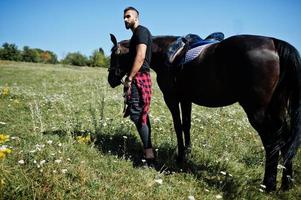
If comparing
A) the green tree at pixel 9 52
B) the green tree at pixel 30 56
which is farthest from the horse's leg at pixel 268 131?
the green tree at pixel 30 56

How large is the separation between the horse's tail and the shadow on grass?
1.10 meters

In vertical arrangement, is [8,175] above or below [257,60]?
below

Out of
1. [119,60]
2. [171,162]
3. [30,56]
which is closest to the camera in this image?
[171,162]

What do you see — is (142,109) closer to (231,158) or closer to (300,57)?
(231,158)

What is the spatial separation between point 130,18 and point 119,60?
1079 mm

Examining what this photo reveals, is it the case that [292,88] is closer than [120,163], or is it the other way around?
[292,88]

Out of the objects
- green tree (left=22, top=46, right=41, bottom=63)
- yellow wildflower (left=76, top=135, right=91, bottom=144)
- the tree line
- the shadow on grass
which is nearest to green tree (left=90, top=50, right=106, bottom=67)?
the tree line

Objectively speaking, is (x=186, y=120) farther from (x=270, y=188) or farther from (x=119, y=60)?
(x=270, y=188)

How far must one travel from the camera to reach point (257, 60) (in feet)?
15.2

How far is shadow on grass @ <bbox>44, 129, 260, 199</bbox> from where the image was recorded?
5.11 m

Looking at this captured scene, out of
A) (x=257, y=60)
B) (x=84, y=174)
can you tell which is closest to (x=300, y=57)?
(x=257, y=60)

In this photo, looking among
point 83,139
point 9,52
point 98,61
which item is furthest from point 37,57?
point 83,139

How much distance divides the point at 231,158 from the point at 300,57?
278cm

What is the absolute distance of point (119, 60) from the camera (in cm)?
619
